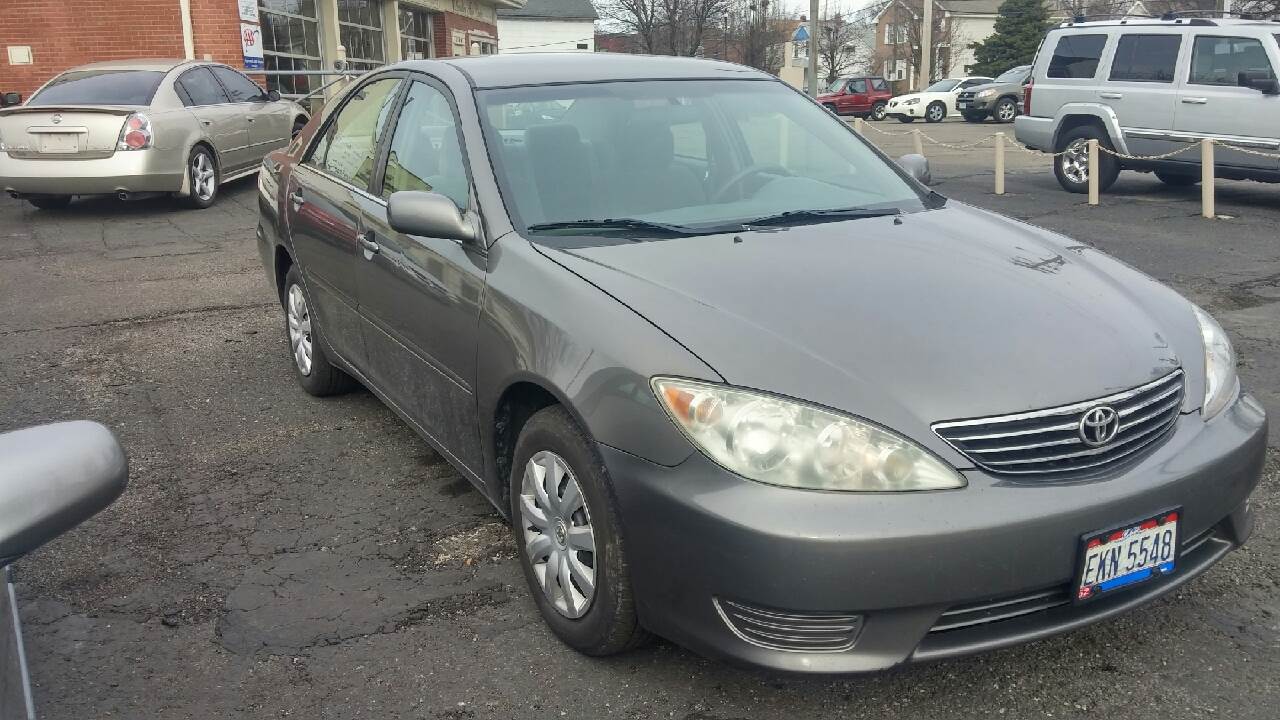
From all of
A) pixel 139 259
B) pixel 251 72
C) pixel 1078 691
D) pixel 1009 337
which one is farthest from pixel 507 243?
pixel 251 72

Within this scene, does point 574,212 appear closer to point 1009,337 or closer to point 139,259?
point 1009,337

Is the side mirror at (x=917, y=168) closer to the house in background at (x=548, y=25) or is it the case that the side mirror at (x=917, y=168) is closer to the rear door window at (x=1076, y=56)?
the rear door window at (x=1076, y=56)

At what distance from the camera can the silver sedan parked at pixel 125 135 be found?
36.2 feet

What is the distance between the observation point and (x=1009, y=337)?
→ 9.13 ft

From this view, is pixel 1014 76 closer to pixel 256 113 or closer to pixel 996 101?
pixel 996 101

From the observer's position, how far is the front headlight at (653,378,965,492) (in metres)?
2.47

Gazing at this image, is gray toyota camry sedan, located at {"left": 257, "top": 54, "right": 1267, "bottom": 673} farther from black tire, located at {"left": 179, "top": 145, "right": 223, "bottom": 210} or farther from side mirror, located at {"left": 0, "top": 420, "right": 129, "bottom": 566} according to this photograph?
black tire, located at {"left": 179, "top": 145, "right": 223, "bottom": 210}

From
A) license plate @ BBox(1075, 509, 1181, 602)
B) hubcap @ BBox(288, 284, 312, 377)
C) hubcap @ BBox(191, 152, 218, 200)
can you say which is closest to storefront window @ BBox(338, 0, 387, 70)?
hubcap @ BBox(191, 152, 218, 200)

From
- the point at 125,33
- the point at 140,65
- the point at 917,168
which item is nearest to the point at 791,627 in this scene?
the point at 917,168

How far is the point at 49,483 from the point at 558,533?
5.48 feet

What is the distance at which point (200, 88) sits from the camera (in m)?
12.4

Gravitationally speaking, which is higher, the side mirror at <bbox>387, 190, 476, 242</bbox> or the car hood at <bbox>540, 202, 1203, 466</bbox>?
the side mirror at <bbox>387, 190, 476, 242</bbox>

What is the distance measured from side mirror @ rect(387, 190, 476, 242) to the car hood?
0.30 meters

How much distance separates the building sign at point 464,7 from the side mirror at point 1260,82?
844 inches
